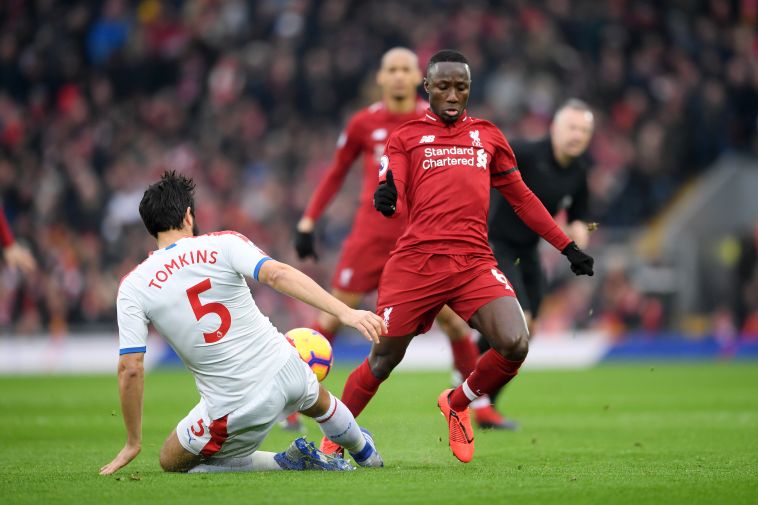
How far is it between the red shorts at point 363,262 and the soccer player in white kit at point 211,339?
2981 mm

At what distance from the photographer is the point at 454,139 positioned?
7.41 metres

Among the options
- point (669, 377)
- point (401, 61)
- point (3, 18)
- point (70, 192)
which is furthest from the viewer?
point (3, 18)

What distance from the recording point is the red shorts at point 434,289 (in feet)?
24.0

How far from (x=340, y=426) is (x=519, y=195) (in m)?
1.94

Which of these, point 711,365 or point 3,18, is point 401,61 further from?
point 3,18

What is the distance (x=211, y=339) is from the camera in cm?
654

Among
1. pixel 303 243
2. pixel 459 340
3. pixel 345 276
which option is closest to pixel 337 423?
pixel 459 340

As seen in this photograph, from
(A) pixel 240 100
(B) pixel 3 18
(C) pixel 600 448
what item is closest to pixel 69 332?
(A) pixel 240 100

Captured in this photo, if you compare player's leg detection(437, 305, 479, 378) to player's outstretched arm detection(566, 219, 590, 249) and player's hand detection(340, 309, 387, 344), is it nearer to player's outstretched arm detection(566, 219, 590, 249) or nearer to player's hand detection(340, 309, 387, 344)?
player's outstretched arm detection(566, 219, 590, 249)

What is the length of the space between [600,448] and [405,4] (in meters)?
17.3

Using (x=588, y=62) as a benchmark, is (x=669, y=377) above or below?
below

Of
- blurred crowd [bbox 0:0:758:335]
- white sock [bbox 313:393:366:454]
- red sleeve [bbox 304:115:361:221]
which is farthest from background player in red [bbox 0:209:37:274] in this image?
blurred crowd [bbox 0:0:758:335]

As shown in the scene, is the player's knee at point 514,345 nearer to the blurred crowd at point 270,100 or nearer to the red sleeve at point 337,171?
the red sleeve at point 337,171

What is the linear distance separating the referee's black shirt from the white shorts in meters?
3.80
